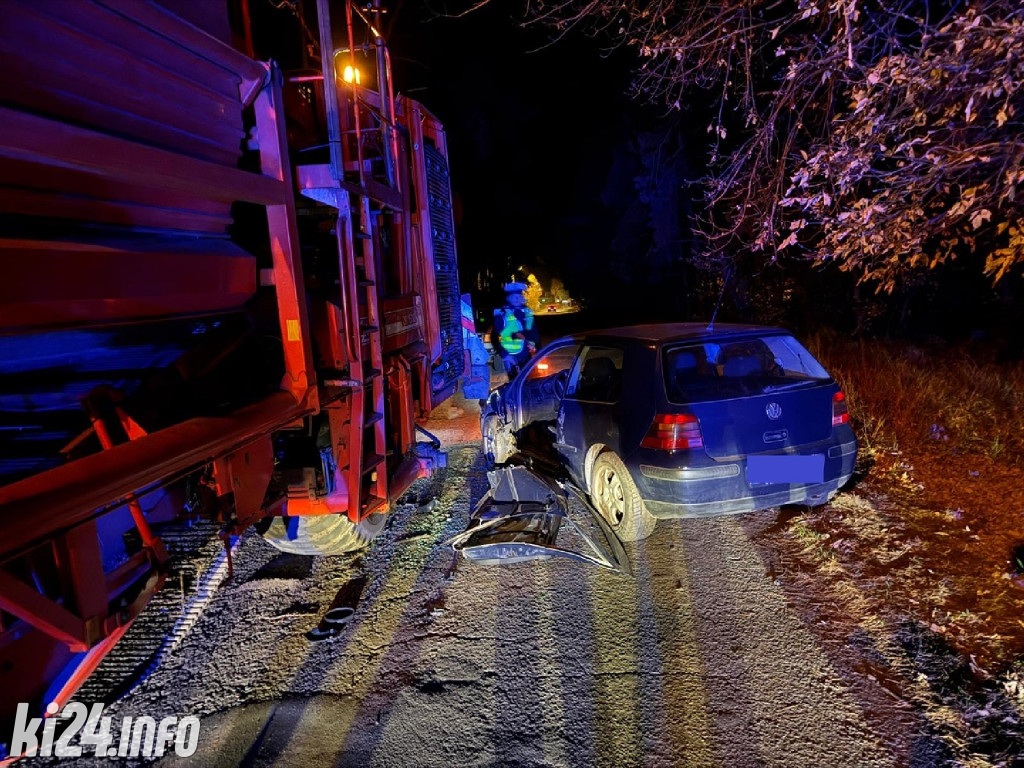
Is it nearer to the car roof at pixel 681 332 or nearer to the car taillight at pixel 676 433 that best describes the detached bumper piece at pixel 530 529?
the car taillight at pixel 676 433

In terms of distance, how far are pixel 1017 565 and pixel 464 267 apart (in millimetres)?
27839

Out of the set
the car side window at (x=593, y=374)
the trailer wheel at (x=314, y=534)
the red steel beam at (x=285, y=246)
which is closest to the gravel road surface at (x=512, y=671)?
the trailer wheel at (x=314, y=534)

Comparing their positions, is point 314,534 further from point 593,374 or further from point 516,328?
point 516,328

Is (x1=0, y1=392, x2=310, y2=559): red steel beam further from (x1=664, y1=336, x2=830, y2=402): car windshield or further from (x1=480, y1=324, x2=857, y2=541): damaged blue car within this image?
(x1=664, y1=336, x2=830, y2=402): car windshield

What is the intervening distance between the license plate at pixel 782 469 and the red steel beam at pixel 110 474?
9.92 ft

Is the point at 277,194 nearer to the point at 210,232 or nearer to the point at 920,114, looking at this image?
the point at 210,232

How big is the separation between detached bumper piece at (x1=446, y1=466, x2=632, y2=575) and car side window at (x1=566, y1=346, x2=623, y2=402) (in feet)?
2.88

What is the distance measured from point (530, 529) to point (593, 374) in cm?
161

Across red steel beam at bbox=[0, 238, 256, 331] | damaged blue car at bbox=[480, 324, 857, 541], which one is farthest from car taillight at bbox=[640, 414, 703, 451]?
red steel beam at bbox=[0, 238, 256, 331]

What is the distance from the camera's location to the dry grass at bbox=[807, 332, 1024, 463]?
5.29 metres

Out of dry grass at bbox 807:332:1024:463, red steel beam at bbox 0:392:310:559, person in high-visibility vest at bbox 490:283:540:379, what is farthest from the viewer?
person in high-visibility vest at bbox 490:283:540:379

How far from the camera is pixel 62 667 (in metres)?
1.80

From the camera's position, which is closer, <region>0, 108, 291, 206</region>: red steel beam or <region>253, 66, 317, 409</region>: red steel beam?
<region>0, 108, 291, 206</region>: red steel beam

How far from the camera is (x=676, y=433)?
3605 mm
